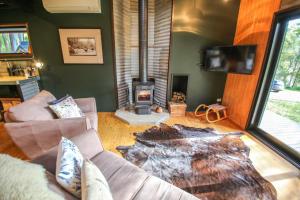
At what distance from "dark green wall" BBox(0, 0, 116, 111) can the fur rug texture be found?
2714 mm

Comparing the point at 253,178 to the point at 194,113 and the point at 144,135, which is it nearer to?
the point at 144,135

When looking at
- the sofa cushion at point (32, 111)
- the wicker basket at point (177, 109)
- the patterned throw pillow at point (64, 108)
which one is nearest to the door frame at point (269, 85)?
the wicker basket at point (177, 109)

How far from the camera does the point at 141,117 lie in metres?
3.18

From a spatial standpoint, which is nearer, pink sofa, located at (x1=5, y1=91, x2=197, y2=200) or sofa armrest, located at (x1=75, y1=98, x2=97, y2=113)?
pink sofa, located at (x1=5, y1=91, x2=197, y2=200)

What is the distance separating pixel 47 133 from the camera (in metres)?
1.72

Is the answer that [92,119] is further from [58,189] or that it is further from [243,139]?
[243,139]

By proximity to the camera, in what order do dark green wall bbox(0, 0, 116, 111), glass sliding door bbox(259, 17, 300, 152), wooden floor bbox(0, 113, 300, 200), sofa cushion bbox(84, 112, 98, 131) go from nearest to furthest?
wooden floor bbox(0, 113, 300, 200) < sofa cushion bbox(84, 112, 98, 131) < glass sliding door bbox(259, 17, 300, 152) < dark green wall bbox(0, 0, 116, 111)

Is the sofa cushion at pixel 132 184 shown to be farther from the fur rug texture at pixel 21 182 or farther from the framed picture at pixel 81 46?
the framed picture at pixel 81 46

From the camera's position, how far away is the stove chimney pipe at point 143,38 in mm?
3010

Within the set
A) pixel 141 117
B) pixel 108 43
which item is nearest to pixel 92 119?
pixel 141 117

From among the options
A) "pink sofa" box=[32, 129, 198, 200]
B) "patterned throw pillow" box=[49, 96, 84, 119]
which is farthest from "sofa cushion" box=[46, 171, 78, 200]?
"patterned throw pillow" box=[49, 96, 84, 119]

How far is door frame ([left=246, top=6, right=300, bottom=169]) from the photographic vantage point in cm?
213

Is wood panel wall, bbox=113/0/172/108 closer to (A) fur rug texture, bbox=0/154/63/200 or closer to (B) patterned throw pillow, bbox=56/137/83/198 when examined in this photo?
(B) patterned throw pillow, bbox=56/137/83/198

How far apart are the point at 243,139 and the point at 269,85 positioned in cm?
100
